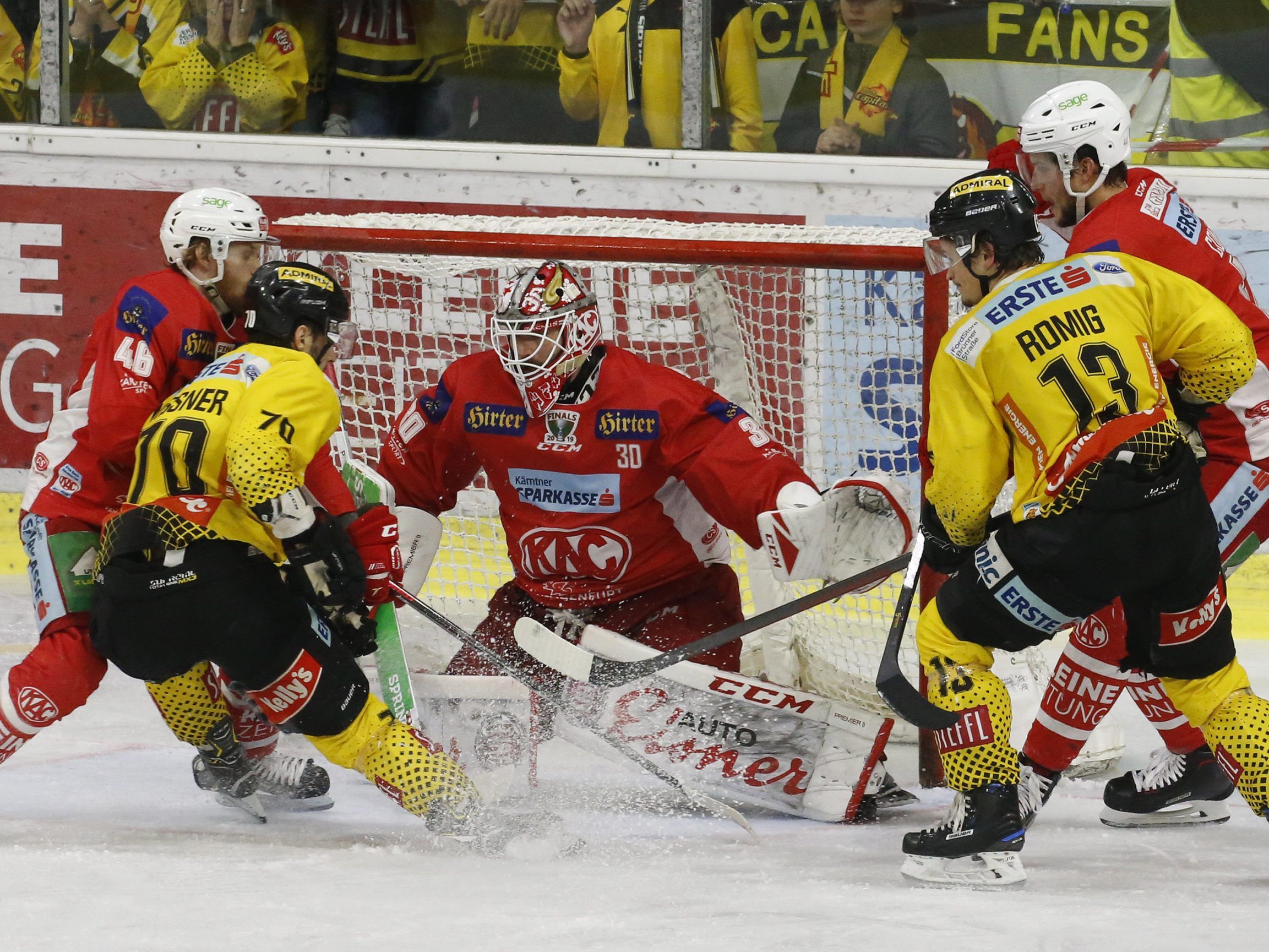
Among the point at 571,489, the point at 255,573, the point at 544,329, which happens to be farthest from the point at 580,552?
the point at 255,573

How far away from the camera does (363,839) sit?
9.63 ft

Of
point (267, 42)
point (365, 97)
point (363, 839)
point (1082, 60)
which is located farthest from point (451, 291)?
point (1082, 60)

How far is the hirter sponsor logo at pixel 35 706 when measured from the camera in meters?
2.88

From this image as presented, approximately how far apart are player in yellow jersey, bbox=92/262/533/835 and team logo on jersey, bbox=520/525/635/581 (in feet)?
1.80

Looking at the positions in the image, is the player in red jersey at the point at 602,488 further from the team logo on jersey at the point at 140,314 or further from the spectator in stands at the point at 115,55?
the spectator in stands at the point at 115,55

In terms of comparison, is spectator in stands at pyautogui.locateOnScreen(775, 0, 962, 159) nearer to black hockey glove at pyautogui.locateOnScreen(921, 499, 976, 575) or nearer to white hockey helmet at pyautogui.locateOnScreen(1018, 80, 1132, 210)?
white hockey helmet at pyautogui.locateOnScreen(1018, 80, 1132, 210)

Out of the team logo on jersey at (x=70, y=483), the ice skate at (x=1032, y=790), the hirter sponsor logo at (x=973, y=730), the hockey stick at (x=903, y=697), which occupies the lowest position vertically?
the ice skate at (x=1032, y=790)

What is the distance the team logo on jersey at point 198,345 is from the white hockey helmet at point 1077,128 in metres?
1.73

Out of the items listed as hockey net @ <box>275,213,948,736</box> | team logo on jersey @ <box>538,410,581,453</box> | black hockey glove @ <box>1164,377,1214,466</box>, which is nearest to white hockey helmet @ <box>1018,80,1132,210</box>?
hockey net @ <box>275,213,948,736</box>

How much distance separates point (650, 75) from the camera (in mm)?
5020

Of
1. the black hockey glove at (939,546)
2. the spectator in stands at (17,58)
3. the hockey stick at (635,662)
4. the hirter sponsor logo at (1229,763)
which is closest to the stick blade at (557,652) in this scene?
the hockey stick at (635,662)

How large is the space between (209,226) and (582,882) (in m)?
1.61

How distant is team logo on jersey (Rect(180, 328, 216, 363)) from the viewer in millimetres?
3070

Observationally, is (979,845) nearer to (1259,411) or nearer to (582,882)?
(582,882)
